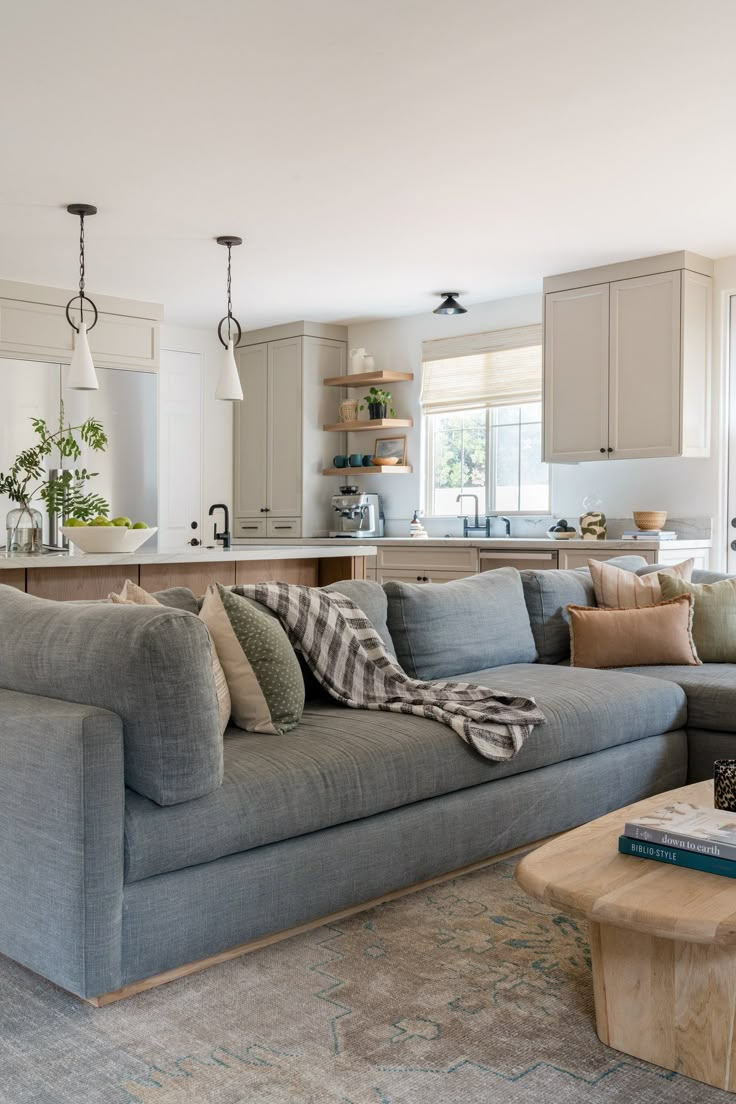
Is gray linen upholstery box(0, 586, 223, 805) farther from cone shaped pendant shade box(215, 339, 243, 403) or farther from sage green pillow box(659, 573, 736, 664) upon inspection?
cone shaped pendant shade box(215, 339, 243, 403)

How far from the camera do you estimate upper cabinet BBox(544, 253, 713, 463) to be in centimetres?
566

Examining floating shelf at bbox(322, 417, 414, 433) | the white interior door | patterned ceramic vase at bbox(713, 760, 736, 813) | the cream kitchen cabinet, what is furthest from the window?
patterned ceramic vase at bbox(713, 760, 736, 813)

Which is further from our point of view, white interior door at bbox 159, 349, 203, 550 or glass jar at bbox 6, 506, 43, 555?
white interior door at bbox 159, 349, 203, 550

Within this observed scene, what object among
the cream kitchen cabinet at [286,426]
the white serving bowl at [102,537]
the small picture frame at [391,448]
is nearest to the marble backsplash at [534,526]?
the small picture frame at [391,448]

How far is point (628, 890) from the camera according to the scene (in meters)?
1.76

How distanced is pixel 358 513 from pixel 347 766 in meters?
5.04

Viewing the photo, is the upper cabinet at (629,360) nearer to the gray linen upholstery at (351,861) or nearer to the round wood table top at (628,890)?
the gray linen upholstery at (351,861)

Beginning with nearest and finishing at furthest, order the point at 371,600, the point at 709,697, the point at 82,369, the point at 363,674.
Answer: the point at 363,674, the point at 371,600, the point at 709,697, the point at 82,369

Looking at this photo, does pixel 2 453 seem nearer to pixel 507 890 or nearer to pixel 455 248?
pixel 455 248

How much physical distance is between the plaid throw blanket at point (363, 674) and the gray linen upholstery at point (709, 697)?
2.89ft

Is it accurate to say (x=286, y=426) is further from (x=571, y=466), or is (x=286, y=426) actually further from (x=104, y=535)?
(x=104, y=535)

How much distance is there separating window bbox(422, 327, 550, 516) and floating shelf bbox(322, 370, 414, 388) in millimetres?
173

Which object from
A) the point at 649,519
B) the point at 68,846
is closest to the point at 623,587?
the point at 649,519

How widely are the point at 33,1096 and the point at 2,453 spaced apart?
514 centimetres
